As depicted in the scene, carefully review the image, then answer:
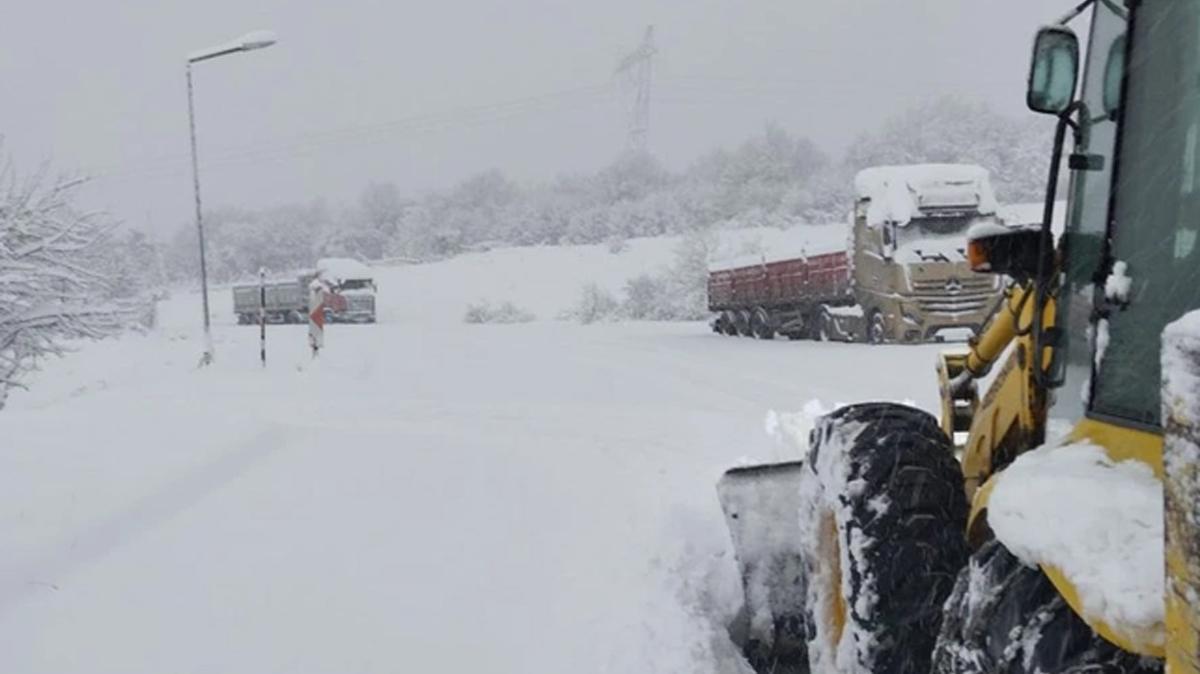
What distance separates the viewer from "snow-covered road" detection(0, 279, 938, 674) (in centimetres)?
378

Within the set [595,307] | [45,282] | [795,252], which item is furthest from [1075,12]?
[595,307]

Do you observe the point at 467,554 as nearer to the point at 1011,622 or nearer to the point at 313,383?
the point at 1011,622

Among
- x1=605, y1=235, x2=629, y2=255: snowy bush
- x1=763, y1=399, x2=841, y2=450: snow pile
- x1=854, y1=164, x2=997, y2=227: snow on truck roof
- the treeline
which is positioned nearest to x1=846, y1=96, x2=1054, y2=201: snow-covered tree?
the treeline

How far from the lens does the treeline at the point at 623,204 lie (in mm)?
54406

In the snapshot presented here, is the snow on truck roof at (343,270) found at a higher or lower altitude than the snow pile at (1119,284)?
lower

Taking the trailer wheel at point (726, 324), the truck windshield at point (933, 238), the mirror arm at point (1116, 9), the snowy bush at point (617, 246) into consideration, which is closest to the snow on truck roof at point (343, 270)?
the snowy bush at point (617, 246)

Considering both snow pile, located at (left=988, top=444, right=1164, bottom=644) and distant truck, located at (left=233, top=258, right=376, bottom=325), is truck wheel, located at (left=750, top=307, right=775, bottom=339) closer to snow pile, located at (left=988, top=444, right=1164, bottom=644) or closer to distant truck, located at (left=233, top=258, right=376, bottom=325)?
distant truck, located at (left=233, top=258, right=376, bottom=325)

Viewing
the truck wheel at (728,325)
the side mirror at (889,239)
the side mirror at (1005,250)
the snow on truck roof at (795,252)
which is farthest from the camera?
the truck wheel at (728,325)

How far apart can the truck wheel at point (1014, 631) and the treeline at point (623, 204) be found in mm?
44204

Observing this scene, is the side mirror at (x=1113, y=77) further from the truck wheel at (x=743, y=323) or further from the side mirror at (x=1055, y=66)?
the truck wheel at (x=743, y=323)

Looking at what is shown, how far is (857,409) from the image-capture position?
3.04 m

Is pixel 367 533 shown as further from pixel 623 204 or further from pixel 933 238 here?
pixel 623 204

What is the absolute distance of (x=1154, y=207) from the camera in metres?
2.03

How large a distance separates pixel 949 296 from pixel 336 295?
27217mm
